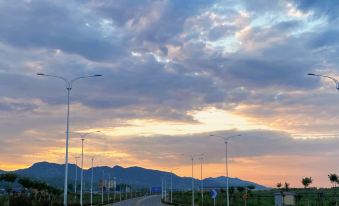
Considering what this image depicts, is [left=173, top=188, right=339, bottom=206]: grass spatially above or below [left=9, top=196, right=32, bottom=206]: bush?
below

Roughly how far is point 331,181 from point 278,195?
71749 millimetres

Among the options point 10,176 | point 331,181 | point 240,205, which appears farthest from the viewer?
point 331,181

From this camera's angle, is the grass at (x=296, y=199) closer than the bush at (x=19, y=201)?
No

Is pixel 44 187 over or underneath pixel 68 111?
underneath

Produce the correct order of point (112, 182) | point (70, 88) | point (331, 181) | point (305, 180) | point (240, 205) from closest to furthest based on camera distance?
1. point (70, 88)
2. point (240, 205)
3. point (331, 181)
4. point (305, 180)
5. point (112, 182)

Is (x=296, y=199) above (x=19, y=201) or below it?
below

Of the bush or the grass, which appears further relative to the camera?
the grass

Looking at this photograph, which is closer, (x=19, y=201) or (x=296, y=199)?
(x=19, y=201)

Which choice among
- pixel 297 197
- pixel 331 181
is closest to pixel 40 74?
pixel 297 197

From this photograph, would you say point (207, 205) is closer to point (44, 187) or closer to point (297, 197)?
point (297, 197)

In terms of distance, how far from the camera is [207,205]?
9962 cm

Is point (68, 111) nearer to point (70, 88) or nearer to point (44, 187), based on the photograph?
point (70, 88)

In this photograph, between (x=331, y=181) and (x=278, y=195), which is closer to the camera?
(x=278, y=195)

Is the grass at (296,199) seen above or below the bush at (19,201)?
below
